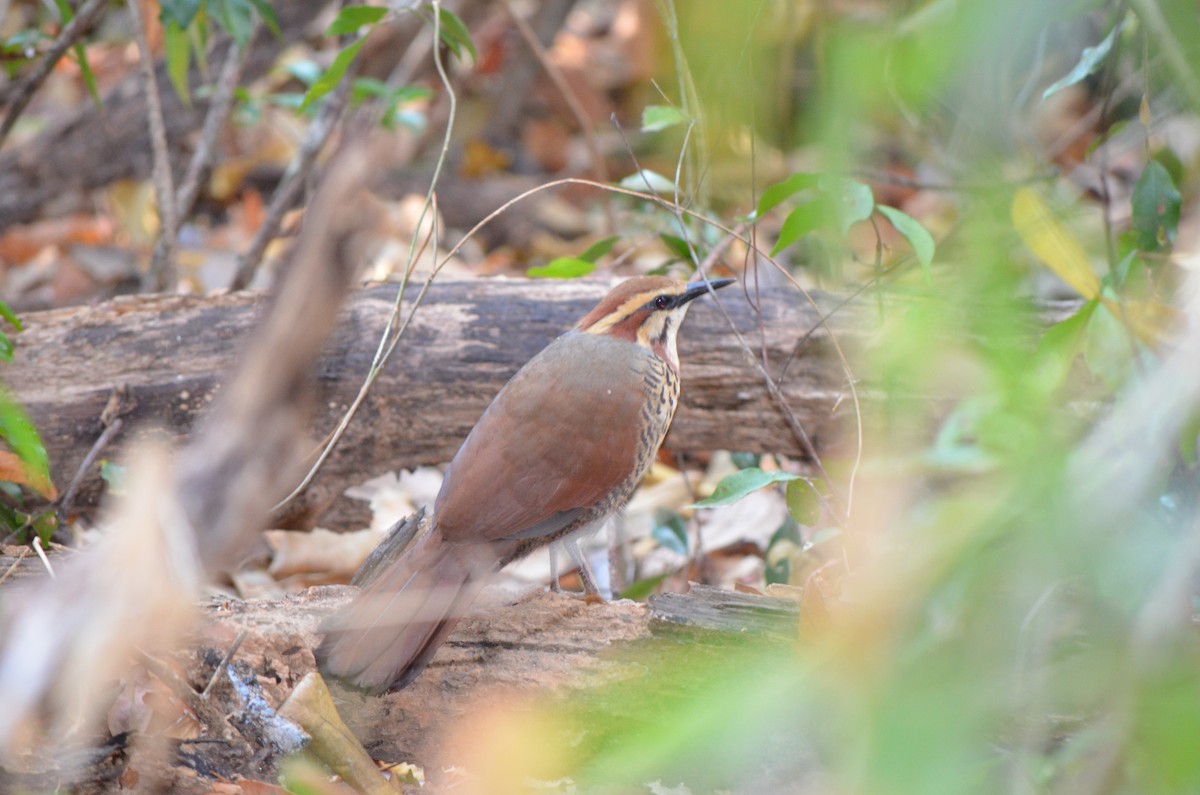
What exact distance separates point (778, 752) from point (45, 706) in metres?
1.44

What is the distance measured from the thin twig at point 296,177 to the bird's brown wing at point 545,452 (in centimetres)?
196

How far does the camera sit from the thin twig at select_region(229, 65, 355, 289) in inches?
175

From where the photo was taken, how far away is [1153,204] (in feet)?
10.2

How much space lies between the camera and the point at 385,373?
11.7ft

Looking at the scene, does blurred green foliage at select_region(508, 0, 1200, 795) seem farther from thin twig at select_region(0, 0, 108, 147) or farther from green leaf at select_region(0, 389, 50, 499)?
thin twig at select_region(0, 0, 108, 147)

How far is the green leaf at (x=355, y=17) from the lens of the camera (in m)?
3.29

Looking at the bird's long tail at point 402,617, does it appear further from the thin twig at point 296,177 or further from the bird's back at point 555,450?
the thin twig at point 296,177

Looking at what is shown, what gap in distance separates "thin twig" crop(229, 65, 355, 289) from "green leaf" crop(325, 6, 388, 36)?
113 centimetres

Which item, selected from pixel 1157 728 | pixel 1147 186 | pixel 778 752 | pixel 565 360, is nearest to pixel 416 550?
pixel 565 360

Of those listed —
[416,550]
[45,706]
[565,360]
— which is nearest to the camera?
[45,706]

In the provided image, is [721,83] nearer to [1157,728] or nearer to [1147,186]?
[1157,728]

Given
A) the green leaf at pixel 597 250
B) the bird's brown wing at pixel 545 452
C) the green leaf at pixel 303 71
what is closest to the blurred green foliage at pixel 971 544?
the bird's brown wing at pixel 545 452

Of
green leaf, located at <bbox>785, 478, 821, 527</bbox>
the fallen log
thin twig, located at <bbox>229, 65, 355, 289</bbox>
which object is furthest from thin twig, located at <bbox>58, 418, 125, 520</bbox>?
green leaf, located at <bbox>785, 478, 821, 527</bbox>

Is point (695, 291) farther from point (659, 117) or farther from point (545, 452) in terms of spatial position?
point (545, 452)
